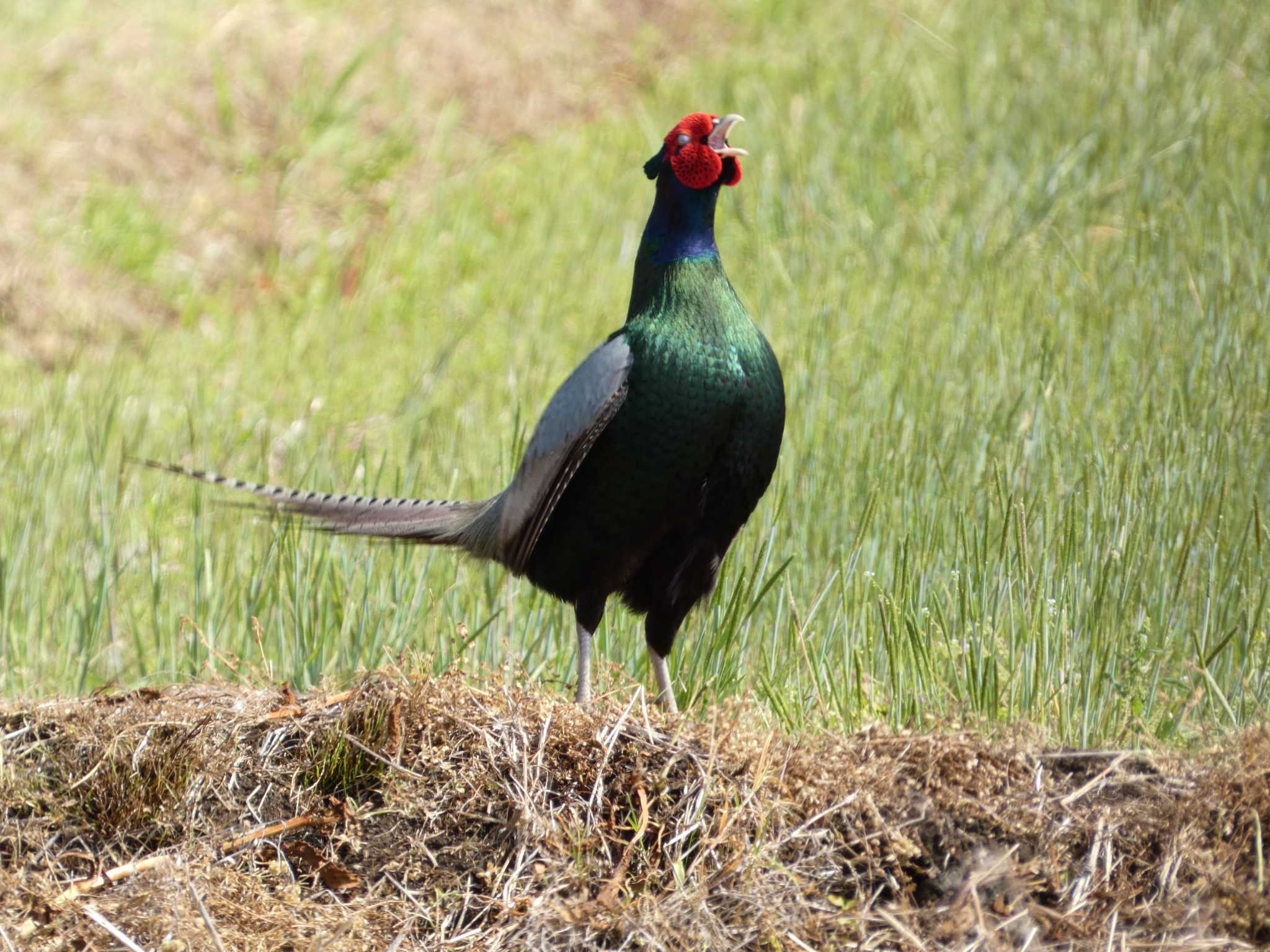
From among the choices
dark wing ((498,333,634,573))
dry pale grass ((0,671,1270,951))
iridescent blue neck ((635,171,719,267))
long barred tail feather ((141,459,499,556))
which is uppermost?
iridescent blue neck ((635,171,719,267))

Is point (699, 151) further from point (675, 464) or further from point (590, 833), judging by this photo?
point (590, 833)

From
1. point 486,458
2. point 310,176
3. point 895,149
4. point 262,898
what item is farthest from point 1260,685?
point 310,176

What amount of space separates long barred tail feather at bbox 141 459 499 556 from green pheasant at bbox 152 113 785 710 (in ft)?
0.75

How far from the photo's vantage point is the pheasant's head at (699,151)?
Answer: 3047 millimetres

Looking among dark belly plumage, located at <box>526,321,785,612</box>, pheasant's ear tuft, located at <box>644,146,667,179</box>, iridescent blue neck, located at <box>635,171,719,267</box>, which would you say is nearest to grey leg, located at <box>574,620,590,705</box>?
dark belly plumage, located at <box>526,321,785,612</box>

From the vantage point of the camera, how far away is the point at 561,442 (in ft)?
10.1

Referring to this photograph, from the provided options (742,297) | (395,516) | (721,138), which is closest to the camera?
(721,138)

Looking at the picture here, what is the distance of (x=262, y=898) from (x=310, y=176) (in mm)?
5803

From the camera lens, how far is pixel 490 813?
2.69m

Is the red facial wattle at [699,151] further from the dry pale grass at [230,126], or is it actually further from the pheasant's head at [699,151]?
the dry pale grass at [230,126]

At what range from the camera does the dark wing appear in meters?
2.99

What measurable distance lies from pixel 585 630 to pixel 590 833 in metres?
0.75

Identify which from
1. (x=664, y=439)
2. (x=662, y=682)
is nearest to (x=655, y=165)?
(x=664, y=439)

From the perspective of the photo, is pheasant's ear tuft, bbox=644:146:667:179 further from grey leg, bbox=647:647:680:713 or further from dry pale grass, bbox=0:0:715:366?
dry pale grass, bbox=0:0:715:366
